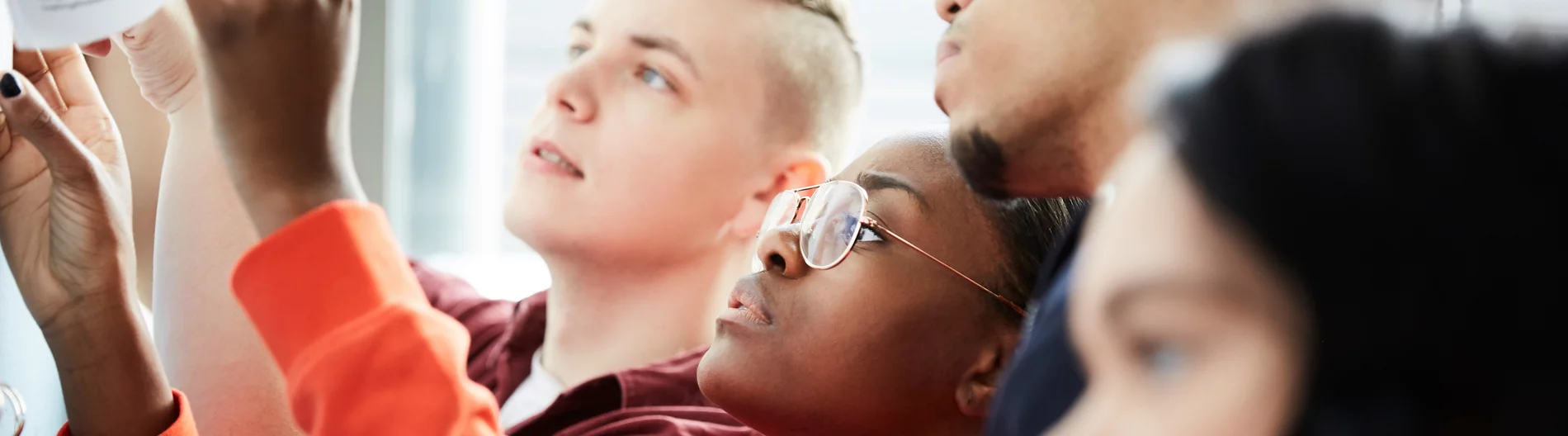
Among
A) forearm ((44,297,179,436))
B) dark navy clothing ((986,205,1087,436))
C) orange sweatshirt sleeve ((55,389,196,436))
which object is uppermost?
dark navy clothing ((986,205,1087,436))

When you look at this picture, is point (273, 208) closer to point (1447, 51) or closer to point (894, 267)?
point (894, 267)

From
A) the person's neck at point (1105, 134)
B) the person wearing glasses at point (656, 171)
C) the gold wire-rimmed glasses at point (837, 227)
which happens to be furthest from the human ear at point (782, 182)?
the person's neck at point (1105, 134)

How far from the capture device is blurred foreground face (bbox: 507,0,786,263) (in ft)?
3.98

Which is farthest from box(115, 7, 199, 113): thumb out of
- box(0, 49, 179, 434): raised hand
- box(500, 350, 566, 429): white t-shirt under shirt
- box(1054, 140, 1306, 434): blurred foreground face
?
box(1054, 140, 1306, 434): blurred foreground face

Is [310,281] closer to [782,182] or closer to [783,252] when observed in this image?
[783,252]

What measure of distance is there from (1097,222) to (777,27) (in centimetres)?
88

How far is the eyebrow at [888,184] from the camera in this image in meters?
0.84

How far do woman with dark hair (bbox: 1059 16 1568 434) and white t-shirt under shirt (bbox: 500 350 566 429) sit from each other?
992mm

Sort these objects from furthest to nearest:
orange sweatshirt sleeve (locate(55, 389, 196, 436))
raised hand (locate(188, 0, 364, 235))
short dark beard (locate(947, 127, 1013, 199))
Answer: orange sweatshirt sleeve (locate(55, 389, 196, 436)) → raised hand (locate(188, 0, 364, 235)) → short dark beard (locate(947, 127, 1013, 199))

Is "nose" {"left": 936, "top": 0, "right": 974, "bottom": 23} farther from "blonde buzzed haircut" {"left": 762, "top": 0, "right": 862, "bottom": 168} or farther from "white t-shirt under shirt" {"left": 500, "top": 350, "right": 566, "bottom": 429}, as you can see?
"white t-shirt under shirt" {"left": 500, "top": 350, "right": 566, "bottom": 429}

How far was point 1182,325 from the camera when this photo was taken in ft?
1.03

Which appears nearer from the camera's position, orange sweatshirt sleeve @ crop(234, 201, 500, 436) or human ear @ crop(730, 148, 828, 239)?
orange sweatshirt sleeve @ crop(234, 201, 500, 436)

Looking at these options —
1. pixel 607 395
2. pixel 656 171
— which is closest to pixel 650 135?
pixel 656 171

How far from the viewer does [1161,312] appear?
1.05 feet
